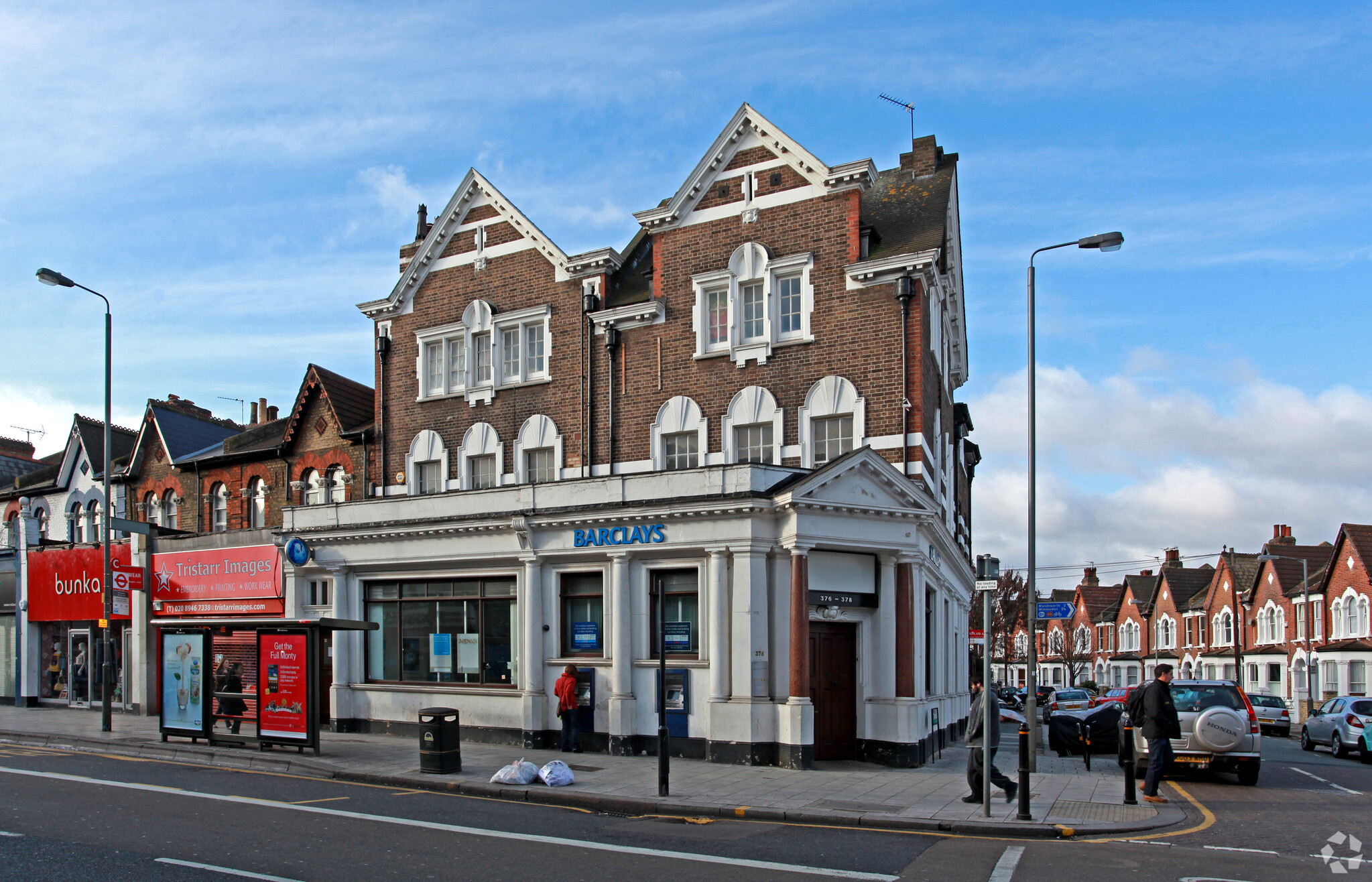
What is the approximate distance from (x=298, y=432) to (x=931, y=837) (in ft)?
72.5

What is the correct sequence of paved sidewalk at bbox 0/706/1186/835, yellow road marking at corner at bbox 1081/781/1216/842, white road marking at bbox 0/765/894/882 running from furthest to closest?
paved sidewalk at bbox 0/706/1186/835 < yellow road marking at corner at bbox 1081/781/1216/842 < white road marking at bbox 0/765/894/882

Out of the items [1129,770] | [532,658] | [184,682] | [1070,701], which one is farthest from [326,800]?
[1070,701]

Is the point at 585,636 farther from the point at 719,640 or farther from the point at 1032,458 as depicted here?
the point at 1032,458

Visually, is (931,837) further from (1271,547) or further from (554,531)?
(1271,547)

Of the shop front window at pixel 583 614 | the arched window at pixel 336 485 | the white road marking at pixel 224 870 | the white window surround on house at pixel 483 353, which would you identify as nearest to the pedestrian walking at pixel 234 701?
the shop front window at pixel 583 614

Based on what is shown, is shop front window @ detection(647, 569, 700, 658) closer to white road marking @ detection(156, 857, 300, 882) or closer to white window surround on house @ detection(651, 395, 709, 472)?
white window surround on house @ detection(651, 395, 709, 472)

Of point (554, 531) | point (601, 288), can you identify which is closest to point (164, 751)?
point (554, 531)

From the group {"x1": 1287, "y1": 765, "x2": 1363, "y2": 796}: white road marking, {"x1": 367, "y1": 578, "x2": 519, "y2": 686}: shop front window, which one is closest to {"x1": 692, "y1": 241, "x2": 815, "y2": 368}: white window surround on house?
{"x1": 367, "y1": 578, "x2": 519, "y2": 686}: shop front window

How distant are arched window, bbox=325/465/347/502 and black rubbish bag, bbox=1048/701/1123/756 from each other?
18.0m

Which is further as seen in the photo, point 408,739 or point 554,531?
point 408,739

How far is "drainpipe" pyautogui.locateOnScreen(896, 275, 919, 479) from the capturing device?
2045 centimetres

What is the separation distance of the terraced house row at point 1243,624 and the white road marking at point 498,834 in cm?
3275

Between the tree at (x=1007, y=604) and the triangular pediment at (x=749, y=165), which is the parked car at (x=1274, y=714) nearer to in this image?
the triangular pediment at (x=749, y=165)

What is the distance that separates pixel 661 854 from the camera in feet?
34.6
